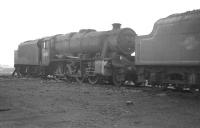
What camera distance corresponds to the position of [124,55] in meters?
17.2

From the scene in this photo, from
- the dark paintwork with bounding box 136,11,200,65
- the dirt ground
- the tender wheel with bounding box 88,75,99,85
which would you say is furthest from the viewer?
the tender wheel with bounding box 88,75,99,85

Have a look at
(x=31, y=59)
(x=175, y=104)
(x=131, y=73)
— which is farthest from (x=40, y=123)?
(x=31, y=59)

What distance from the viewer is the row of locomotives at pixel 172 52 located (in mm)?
11040

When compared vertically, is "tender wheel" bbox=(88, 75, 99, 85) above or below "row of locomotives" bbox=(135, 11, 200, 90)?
below

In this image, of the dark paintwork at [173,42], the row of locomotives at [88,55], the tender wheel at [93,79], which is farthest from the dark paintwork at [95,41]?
the dark paintwork at [173,42]

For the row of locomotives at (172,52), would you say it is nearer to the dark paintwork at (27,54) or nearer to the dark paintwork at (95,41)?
the dark paintwork at (95,41)

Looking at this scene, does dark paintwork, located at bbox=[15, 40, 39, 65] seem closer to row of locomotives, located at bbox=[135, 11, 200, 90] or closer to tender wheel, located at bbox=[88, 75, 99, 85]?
tender wheel, located at bbox=[88, 75, 99, 85]

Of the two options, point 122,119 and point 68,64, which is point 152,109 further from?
point 68,64

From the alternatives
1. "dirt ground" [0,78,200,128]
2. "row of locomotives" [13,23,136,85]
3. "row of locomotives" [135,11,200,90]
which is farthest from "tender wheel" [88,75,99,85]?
"dirt ground" [0,78,200,128]

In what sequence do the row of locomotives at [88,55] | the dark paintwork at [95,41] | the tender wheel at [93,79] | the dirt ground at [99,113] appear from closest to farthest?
the dirt ground at [99,113] → the row of locomotives at [88,55] → the dark paintwork at [95,41] → the tender wheel at [93,79]

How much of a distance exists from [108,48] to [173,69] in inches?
233

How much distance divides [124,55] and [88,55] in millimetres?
2647

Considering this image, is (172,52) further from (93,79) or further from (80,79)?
(80,79)

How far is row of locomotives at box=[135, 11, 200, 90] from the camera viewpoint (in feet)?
36.2
